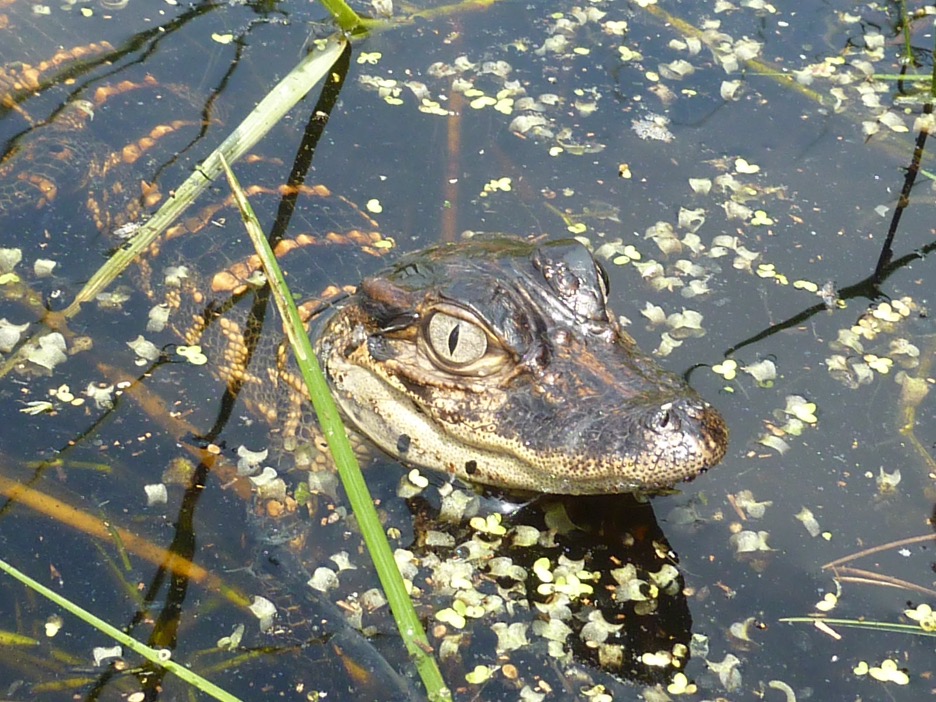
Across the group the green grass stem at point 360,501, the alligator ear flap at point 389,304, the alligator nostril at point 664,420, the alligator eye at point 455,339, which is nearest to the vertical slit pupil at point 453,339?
the alligator eye at point 455,339

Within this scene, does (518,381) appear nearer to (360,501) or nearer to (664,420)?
(664,420)

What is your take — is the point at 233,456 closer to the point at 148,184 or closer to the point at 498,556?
the point at 498,556

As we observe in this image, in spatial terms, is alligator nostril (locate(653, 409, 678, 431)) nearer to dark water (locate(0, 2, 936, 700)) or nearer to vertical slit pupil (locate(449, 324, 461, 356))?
dark water (locate(0, 2, 936, 700))

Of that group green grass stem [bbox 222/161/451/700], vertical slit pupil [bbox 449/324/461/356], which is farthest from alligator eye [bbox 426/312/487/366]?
green grass stem [bbox 222/161/451/700]

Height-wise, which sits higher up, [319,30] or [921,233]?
[319,30]

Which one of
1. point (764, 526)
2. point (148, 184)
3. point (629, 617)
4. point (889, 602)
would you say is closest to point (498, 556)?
point (629, 617)

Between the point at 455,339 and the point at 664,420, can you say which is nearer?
the point at 664,420

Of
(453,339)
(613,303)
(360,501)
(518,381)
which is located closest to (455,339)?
(453,339)
